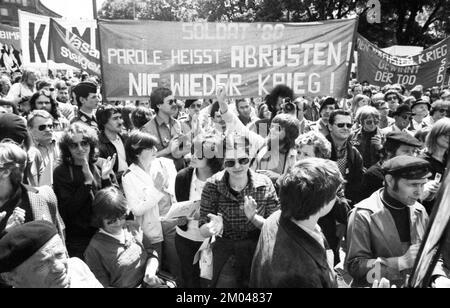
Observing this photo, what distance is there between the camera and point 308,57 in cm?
485

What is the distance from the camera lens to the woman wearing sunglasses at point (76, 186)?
2975 mm

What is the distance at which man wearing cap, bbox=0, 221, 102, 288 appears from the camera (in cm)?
183

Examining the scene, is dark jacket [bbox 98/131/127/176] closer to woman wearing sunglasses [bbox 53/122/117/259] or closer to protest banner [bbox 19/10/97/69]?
woman wearing sunglasses [bbox 53/122/117/259]

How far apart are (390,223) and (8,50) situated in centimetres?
1260

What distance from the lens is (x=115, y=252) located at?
105 inches

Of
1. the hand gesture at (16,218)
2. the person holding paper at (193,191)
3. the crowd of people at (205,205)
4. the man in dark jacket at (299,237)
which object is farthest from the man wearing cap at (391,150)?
the hand gesture at (16,218)

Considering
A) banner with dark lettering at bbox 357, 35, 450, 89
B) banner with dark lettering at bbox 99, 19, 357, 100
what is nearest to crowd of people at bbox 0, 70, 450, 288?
banner with dark lettering at bbox 99, 19, 357, 100

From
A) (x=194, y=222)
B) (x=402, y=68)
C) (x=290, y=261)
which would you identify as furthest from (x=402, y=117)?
(x=290, y=261)

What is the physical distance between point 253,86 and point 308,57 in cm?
69

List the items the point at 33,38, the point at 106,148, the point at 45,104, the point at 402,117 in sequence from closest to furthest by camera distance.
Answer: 1. the point at 106,148
2. the point at 45,104
3. the point at 402,117
4. the point at 33,38

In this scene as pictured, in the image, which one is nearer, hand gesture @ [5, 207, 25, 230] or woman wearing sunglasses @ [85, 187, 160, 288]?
hand gesture @ [5, 207, 25, 230]

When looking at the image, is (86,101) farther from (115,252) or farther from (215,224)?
(215,224)

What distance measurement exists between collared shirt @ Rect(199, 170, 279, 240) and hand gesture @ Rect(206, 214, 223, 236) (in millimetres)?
76
